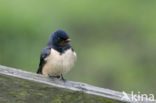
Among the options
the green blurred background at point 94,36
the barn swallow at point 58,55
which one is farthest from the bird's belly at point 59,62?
the green blurred background at point 94,36

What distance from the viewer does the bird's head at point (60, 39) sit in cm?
346

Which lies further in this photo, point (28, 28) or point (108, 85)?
point (108, 85)

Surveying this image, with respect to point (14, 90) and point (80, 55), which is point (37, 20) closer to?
point (80, 55)

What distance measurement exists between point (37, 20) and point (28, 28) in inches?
5.6

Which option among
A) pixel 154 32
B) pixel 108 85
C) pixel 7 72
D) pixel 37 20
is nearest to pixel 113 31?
pixel 154 32

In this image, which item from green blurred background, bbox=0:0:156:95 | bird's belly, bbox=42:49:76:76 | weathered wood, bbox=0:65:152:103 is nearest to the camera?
weathered wood, bbox=0:65:152:103

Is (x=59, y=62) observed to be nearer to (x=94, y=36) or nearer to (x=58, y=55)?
(x=58, y=55)

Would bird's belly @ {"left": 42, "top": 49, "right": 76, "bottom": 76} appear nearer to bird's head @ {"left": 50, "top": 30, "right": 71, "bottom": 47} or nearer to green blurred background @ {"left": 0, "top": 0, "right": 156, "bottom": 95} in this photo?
bird's head @ {"left": 50, "top": 30, "right": 71, "bottom": 47}

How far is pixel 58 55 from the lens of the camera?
3.54 m

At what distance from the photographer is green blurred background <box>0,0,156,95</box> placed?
5578 mm

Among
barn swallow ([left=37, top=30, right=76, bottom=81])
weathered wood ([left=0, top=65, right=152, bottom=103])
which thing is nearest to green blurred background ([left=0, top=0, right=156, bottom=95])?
barn swallow ([left=37, top=30, right=76, bottom=81])

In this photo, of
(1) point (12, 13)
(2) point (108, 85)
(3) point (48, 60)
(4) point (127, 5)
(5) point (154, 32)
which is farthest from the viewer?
(4) point (127, 5)

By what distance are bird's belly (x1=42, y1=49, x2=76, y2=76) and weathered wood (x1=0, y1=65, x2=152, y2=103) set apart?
5.41ft

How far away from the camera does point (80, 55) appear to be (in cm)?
632
